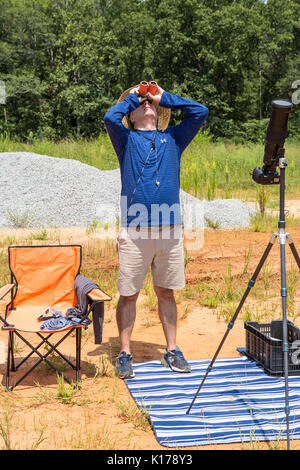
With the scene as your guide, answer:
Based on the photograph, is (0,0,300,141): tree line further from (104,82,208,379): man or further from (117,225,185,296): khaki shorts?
(117,225,185,296): khaki shorts

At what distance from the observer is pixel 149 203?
3516 millimetres

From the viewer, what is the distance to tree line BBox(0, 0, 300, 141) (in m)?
28.0

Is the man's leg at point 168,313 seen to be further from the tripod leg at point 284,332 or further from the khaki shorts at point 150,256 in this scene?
the tripod leg at point 284,332

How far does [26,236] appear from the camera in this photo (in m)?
8.28

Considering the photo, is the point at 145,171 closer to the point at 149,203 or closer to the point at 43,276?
the point at 149,203

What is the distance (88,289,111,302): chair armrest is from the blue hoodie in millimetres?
503

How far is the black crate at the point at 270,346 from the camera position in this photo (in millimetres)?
3633

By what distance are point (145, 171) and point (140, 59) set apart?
3048 centimetres

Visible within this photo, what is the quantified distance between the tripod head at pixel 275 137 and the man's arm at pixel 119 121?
1.06m

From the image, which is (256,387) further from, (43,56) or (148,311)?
(43,56)
